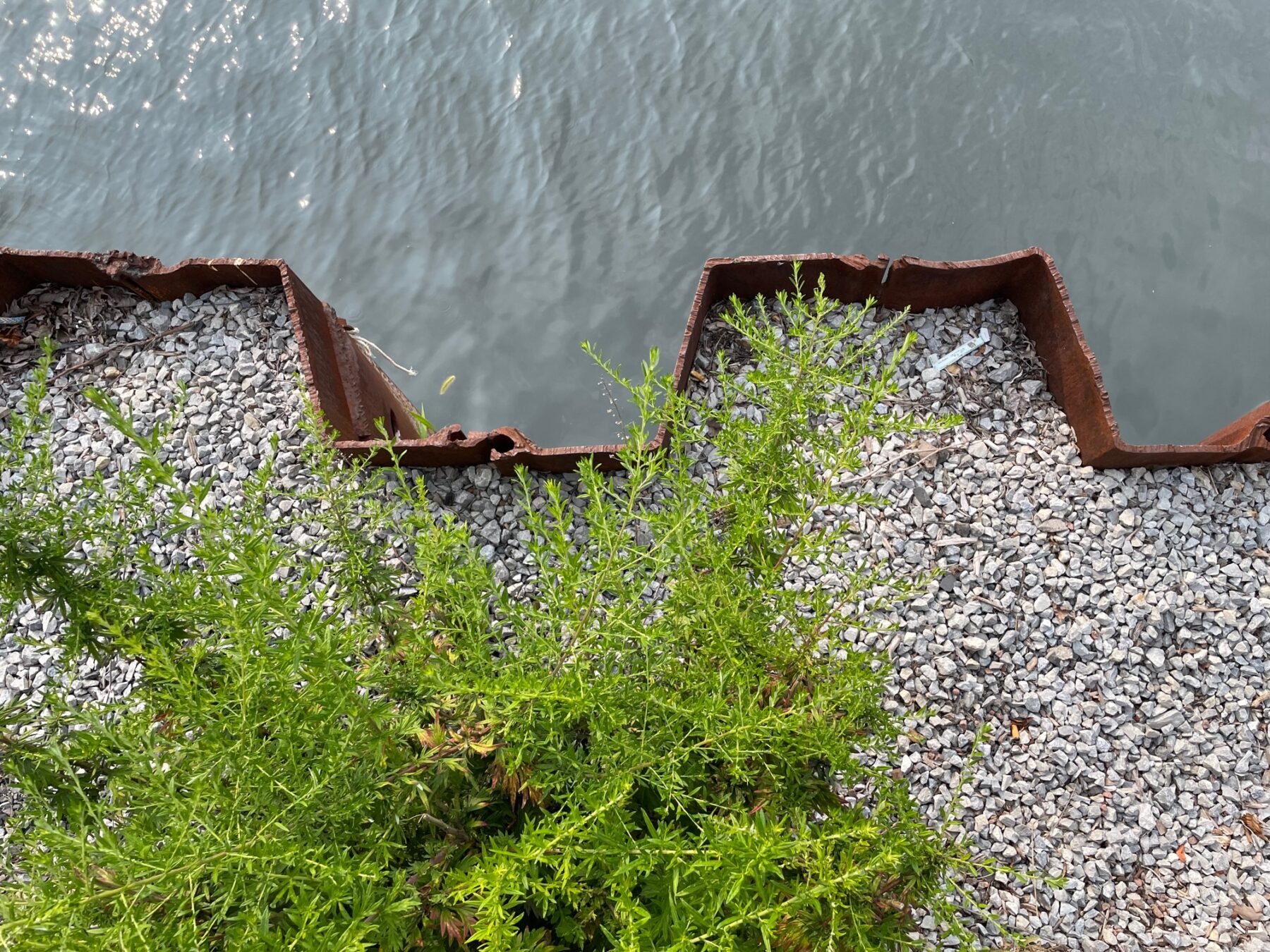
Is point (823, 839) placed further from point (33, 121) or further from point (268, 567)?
point (33, 121)

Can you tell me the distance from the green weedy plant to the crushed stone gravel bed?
51 cm

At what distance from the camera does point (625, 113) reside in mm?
4332

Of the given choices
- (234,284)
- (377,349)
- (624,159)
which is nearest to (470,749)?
(234,284)

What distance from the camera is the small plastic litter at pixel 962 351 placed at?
3.21 meters

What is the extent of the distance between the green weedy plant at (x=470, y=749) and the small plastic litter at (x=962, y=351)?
127cm

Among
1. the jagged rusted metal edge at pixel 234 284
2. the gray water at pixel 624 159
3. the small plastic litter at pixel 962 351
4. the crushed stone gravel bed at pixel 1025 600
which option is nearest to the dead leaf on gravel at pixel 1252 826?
the crushed stone gravel bed at pixel 1025 600

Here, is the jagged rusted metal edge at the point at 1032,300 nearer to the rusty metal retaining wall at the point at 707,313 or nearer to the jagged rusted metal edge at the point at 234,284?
the rusty metal retaining wall at the point at 707,313

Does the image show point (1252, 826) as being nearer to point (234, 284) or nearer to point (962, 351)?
point (962, 351)

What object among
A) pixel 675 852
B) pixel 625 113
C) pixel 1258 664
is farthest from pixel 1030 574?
pixel 625 113

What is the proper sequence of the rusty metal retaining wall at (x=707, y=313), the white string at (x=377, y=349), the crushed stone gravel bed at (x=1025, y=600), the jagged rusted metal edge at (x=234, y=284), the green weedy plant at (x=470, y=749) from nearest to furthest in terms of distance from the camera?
the green weedy plant at (x=470, y=749)
the crushed stone gravel bed at (x=1025, y=600)
the rusty metal retaining wall at (x=707, y=313)
the jagged rusted metal edge at (x=234, y=284)
the white string at (x=377, y=349)

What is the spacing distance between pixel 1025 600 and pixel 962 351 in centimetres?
96

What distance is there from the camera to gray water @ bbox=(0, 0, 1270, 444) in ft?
12.6

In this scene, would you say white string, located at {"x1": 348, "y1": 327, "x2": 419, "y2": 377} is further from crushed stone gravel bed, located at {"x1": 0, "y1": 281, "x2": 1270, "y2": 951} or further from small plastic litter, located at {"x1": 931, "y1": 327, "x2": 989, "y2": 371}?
small plastic litter, located at {"x1": 931, "y1": 327, "x2": 989, "y2": 371}

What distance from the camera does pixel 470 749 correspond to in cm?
191
